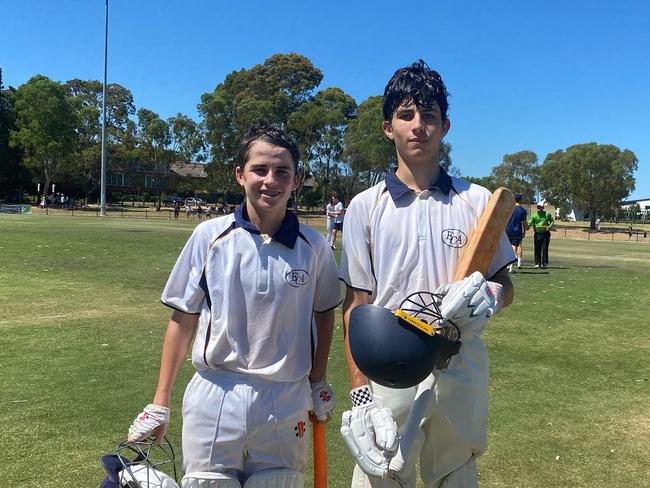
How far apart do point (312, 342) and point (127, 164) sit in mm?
71865

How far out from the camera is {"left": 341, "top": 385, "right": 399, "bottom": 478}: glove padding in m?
2.35

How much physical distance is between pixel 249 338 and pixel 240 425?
38 centimetres

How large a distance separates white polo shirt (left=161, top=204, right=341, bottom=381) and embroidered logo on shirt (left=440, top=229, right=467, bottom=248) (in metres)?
0.63

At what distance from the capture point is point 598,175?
6425 centimetres

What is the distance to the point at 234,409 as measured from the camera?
2.50 m

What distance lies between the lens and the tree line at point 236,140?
2357 inches

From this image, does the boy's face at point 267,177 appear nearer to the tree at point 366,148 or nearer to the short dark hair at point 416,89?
the short dark hair at point 416,89

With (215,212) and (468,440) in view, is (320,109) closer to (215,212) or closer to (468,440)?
(215,212)

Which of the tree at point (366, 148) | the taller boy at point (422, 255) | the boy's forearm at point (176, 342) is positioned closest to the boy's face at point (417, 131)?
the taller boy at point (422, 255)

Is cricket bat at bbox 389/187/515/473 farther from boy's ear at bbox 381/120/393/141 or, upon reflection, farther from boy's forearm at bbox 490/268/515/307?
boy's ear at bbox 381/120/393/141

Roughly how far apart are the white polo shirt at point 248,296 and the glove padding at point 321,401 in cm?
15

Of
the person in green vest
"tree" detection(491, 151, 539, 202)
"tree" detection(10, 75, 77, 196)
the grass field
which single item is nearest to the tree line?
"tree" detection(10, 75, 77, 196)

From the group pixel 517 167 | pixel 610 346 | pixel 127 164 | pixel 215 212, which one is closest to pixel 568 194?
pixel 517 167

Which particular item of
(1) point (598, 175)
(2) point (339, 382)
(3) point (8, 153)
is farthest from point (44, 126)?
(2) point (339, 382)
